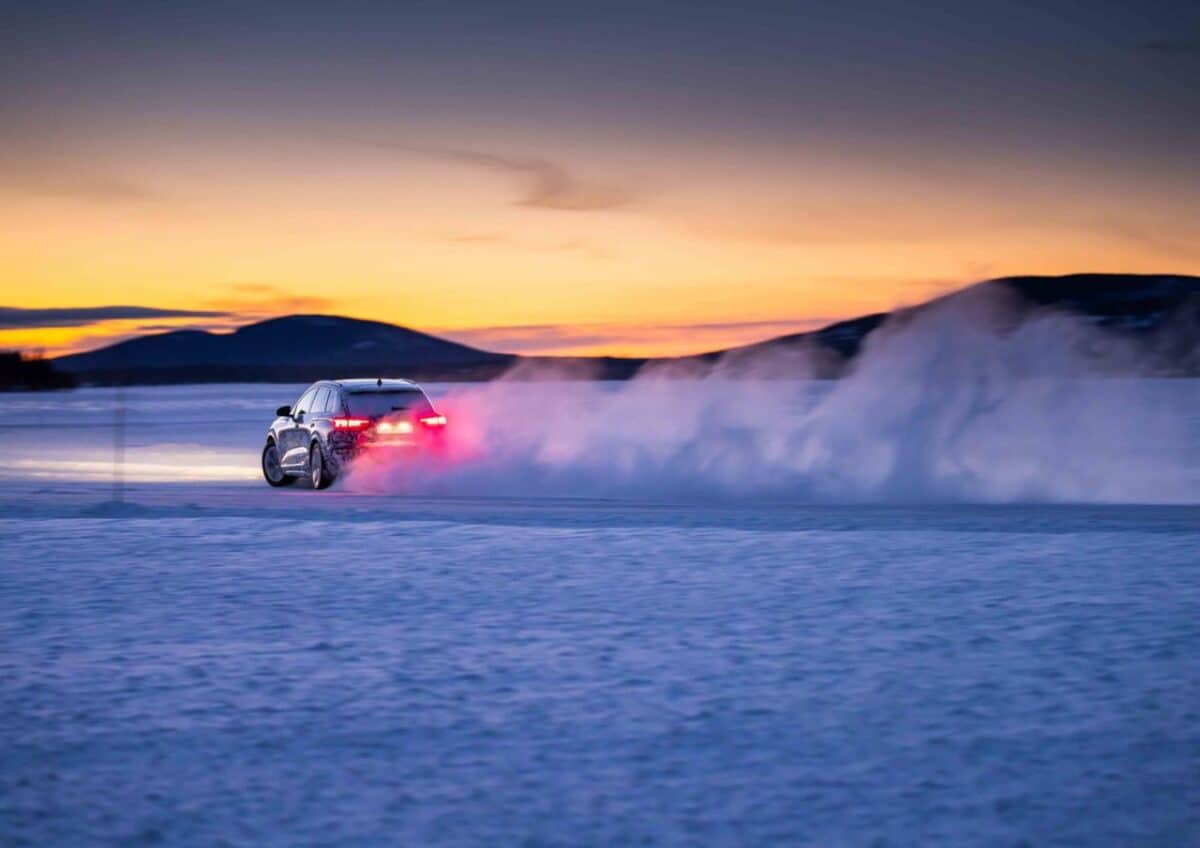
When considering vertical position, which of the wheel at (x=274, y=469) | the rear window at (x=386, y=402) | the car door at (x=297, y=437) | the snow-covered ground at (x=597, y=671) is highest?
the rear window at (x=386, y=402)

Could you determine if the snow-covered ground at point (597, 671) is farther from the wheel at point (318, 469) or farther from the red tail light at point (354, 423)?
the red tail light at point (354, 423)

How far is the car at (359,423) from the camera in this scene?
19688 mm

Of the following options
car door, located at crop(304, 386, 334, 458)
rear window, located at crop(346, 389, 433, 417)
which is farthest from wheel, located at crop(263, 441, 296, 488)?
rear window, located at crop(346, 389, 433, 417)

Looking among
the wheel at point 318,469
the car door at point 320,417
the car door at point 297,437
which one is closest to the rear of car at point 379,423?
the car door at point 320,417

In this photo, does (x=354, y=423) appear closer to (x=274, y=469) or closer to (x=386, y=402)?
(x=386, y=402)

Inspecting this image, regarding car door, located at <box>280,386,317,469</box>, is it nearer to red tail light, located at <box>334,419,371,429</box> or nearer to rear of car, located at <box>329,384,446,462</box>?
rear of car, located at <box>329,384,446,462</box>

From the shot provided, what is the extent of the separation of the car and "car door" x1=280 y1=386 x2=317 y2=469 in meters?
0.03

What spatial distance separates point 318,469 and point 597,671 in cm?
1315

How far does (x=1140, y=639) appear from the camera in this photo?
28.0 ft

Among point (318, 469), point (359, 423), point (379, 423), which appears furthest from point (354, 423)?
point (318, 469)

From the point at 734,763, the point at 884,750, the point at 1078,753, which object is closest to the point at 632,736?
the point at 734,763

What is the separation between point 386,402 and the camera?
65.2ft

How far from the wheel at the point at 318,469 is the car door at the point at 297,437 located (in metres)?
0.24

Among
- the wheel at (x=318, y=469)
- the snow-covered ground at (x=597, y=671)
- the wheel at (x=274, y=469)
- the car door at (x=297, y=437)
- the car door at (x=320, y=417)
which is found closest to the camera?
the snow-covered ground at (x=597, y=671)
